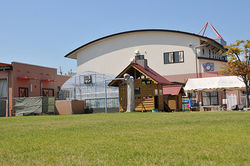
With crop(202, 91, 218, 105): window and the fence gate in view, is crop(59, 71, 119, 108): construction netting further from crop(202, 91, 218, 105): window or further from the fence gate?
crop(202, 91, 218, 105): window

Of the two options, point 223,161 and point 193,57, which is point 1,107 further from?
point 223,161

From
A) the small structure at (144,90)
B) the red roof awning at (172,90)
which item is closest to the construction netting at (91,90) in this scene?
the small structure at (144,90)

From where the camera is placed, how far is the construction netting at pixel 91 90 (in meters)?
35.9

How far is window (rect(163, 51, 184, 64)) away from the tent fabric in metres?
12.0

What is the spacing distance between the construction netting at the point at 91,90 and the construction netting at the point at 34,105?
4481mm

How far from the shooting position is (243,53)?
35156 millimetres

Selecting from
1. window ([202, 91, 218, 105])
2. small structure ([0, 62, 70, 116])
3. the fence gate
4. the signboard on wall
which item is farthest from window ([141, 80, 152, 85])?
the signboard on wall

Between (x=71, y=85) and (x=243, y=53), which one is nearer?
(x=243, y=53)

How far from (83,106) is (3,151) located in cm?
3046

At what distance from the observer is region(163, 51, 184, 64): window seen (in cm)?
4609

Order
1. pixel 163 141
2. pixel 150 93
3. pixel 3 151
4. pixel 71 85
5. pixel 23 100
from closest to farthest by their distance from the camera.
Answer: pixel 3 151 < pixel 163 141 < pixel 150 93 < pixel 23 100 < pixel 71 85

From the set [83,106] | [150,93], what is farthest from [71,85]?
[150,93]

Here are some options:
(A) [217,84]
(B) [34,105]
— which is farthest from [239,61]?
(B) [34,105]

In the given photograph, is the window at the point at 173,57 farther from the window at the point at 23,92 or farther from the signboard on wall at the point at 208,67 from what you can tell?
the window at the point at 23,92
